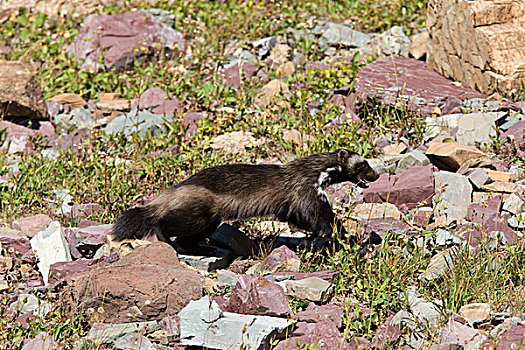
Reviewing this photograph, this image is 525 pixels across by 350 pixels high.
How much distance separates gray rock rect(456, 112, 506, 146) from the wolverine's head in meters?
1.77

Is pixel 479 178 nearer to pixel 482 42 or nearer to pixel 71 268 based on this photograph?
pixel 482 42

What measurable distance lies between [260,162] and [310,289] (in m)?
3.42

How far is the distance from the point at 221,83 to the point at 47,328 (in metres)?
5.82

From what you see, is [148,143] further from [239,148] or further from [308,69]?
[308,69]

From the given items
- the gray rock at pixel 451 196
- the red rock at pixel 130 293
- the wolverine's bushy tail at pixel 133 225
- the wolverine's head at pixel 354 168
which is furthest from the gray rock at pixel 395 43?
the red rock at pixel 130 293

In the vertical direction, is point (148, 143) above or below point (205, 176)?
below

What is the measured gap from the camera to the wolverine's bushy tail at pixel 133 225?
6.55 meters

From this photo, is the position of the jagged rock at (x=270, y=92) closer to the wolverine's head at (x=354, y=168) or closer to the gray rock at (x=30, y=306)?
the wolverine's head at (x=354, y=168)

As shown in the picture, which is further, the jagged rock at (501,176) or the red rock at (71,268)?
the jagged rock at (501,176)

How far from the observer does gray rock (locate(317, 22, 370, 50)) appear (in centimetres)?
1109

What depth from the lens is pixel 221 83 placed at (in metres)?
10.5

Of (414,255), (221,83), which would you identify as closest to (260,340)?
(414,255)

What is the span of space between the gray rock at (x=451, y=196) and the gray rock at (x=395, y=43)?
3560 mm

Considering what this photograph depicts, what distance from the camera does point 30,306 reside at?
5711mm
